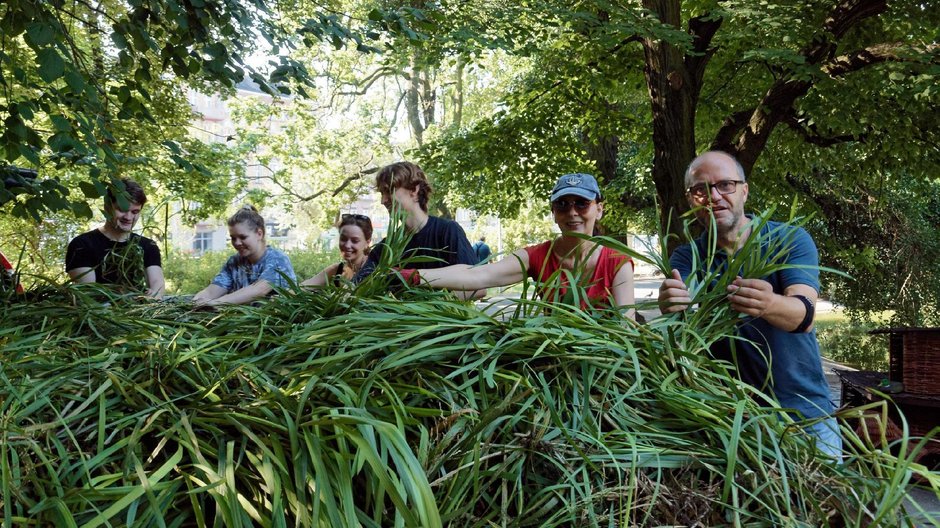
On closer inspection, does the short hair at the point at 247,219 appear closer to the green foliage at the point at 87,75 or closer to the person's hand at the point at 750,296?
the green foliage at the point at 87,75

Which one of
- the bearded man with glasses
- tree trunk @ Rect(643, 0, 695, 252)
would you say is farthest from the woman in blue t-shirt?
tree trunk @ Rect(643, 0, 695, 252)

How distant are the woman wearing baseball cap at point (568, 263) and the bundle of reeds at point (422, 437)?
47cm

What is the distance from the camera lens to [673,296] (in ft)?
4.93

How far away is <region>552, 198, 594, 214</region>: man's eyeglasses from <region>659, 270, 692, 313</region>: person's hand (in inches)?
29.6

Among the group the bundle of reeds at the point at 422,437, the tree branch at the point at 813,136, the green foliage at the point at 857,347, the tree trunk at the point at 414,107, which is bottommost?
the green foliage at the point at 857,347

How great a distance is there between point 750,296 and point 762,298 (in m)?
0.02

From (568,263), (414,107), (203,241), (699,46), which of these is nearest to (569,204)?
(568,263)

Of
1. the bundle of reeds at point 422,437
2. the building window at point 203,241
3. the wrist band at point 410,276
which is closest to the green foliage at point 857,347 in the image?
the wrist band at point 410,276

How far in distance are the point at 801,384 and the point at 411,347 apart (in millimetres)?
1219

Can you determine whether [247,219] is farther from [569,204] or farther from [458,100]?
[458,100]

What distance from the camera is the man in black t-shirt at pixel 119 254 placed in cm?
235

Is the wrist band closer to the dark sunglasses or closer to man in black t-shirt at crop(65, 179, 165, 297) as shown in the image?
man in black t-shirt at crop(65, 179, 165, 297)

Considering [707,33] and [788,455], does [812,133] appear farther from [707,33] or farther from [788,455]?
[788,455]

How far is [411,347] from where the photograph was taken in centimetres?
114
